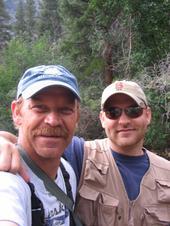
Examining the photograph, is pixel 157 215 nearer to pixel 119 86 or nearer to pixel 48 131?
pixel 119 86

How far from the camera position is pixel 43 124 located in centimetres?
167

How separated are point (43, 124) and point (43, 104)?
0.08 meters

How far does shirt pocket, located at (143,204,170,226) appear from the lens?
7.32 ft

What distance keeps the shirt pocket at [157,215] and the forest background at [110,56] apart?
8.51m

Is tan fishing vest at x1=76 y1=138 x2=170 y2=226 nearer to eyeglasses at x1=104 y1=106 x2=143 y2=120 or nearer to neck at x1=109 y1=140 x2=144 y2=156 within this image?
neck at x1=109 y1=140 x2=144 y2=156

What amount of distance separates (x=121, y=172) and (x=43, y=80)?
0.85 metres

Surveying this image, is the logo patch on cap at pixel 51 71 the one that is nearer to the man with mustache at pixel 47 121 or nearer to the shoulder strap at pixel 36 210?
Result: the man with mustache at pixel 47 121

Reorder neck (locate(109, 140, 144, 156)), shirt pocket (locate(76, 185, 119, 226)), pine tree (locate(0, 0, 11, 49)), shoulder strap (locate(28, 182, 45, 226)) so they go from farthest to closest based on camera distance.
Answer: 1. pine tree (locate(0, 0, 11, 49))
2. neck (locate(109, 140, 144, 156))
3. shirt pocket (locate(76, 185, 119, 226))
4. shoulder strap (locate(28, 182, 45, 226))

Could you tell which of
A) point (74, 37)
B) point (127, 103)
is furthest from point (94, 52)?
point (127, 103)

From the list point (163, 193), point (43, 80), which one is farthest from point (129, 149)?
point (43, 80)

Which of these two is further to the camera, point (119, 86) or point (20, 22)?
point (20, 22)

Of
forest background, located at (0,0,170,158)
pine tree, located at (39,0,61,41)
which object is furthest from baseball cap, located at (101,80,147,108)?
pine tree, located at (39,0,61,41)

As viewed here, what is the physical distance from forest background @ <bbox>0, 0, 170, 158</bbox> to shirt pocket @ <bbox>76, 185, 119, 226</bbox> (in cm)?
863

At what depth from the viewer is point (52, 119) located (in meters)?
1.66
